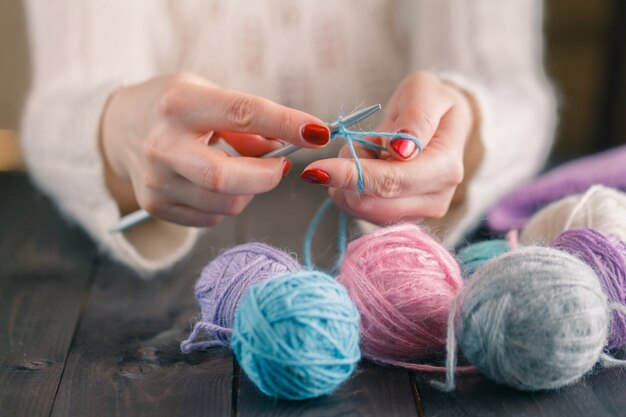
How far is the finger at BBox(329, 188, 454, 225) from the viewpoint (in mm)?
792

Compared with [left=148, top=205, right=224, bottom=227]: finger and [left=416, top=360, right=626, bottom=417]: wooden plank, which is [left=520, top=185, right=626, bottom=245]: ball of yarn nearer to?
[left=416, top=360, right=626, bottom=417]: wooden plank

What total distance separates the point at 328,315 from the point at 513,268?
149mm

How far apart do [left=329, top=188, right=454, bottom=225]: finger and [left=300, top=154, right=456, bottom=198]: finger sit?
0.6 inches

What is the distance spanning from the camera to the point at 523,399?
65 centimetres

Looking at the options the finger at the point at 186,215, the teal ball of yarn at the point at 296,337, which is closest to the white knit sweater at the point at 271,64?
the finger at the point at 186,215

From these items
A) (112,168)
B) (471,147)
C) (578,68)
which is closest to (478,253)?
(471,147)

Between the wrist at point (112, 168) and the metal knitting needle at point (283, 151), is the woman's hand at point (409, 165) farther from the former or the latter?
the wrist at point (112, 168)

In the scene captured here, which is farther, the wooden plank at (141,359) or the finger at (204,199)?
the finger at (204,199)

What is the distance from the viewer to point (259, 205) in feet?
3.96

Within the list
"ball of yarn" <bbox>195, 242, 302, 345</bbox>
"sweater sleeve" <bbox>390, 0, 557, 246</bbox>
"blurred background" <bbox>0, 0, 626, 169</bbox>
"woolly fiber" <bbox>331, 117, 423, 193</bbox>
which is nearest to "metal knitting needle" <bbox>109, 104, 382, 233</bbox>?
"woolly fiber" <bbox>331, 117, 423, 193</bbox>

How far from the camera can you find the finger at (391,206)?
792mm

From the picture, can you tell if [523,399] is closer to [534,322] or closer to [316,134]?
[534,322]

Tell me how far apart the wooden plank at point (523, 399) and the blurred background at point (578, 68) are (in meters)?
1.18

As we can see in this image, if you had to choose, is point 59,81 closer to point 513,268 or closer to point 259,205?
point 259,205
